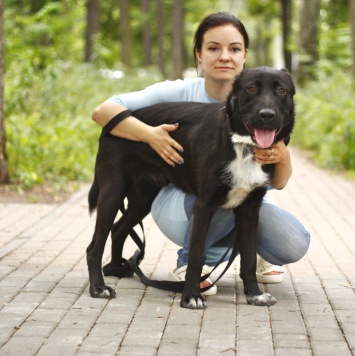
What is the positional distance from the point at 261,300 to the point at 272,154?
945 millimetres

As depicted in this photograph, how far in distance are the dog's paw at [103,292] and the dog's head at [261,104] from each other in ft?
4.45

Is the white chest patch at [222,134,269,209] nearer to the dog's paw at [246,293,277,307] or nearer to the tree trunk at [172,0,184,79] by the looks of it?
the dog's paw at [246,293,277,307]

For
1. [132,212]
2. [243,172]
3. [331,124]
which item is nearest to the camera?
[243,172]

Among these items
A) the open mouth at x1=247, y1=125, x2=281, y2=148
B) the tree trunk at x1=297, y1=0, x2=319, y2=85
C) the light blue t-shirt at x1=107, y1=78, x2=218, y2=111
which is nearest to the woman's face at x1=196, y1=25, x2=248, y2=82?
the light blue t-shirt at x1=107, y1=78, x2=218, y2=111

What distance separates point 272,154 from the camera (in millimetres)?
4539

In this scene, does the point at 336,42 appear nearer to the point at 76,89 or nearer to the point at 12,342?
the point at 76,89

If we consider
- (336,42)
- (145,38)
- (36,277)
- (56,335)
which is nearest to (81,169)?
(36,277)

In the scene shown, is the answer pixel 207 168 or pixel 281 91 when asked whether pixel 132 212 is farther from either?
pixel 281 91

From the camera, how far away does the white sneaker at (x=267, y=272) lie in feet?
17.8

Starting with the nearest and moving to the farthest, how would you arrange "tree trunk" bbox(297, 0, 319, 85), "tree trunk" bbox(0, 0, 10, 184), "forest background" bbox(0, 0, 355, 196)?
"tree trunk" bbox(0, 0, 10, 184), "forest background" bbox(0, 0, 355, 196), "tree trunk" bbox(297, 0, 319, 85)

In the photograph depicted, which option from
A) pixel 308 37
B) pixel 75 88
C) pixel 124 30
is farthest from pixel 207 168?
pixel 124 30

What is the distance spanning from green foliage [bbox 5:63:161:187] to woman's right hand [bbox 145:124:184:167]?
5450 millimetres

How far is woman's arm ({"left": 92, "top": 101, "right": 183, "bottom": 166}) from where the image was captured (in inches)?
192

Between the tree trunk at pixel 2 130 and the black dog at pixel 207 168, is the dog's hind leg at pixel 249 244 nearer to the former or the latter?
the black dog at pixel 207 168
